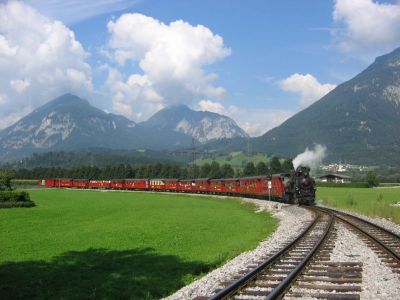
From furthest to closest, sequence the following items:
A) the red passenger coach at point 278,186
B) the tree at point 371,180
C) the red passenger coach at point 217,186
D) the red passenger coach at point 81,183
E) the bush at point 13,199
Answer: the red passenger coach at point 81,183 < the tree at point 371,180 < the red passenger coach at point 217,186 < the red passenger coach at point 278,186 < the bush at point 13,199

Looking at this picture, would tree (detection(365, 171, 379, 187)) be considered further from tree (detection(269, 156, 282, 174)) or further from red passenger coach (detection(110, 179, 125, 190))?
red passenger coach (detection(110, 179, 125, 190))

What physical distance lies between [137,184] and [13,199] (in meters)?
65.8

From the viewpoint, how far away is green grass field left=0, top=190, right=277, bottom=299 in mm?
14602

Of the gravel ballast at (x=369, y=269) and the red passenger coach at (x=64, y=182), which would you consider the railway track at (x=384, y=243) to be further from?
the red passenger coach at (x=64, y=182)

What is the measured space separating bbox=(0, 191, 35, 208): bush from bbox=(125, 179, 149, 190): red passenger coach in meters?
62.3

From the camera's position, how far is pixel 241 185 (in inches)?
2916

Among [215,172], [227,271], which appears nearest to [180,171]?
[215,172]

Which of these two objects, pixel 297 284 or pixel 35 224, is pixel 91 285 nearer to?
pixel 297 284

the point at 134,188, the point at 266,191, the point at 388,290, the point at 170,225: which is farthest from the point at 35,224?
the point at 134,188

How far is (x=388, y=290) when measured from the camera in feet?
37.9

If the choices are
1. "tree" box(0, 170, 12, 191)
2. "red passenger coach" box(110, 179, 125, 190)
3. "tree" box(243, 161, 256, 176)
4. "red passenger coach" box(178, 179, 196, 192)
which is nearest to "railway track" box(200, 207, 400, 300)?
"tree" box(0, 170, 12, 191)

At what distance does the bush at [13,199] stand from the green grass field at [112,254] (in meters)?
13.9

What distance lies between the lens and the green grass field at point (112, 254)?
1460 centimetres

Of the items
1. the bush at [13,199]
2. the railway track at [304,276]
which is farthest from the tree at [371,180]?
the railway track at [304,276]
